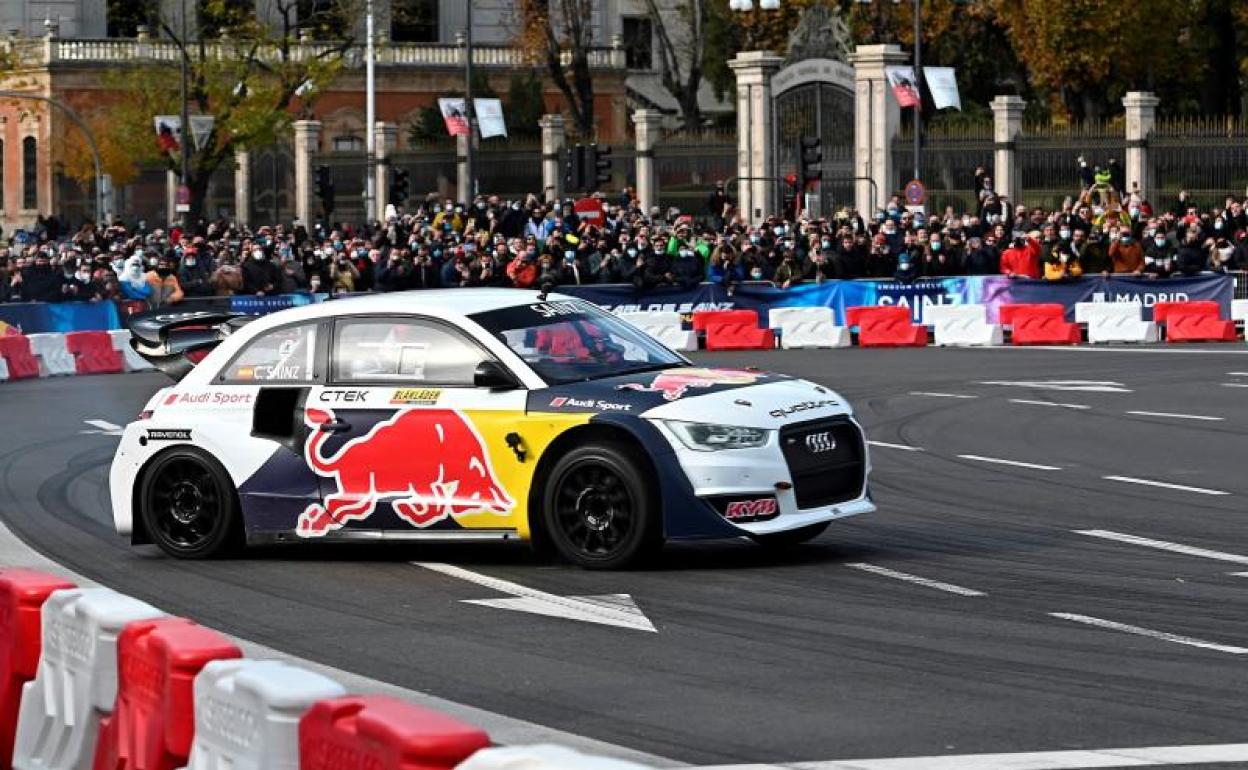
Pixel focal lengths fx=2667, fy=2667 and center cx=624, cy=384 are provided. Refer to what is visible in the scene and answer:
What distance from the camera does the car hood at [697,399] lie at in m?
13.5

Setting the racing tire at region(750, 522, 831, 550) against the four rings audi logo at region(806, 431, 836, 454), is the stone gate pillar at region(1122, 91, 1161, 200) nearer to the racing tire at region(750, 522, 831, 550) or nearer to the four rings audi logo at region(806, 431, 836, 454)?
the racing tire at region(750, 522, 831, 550)

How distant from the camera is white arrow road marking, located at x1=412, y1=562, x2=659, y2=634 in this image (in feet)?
39.4

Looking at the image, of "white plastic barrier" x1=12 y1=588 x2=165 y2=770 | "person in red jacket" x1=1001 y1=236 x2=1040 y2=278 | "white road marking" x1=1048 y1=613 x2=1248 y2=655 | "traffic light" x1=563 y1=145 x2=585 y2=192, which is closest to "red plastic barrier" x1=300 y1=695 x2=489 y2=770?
"white plastic barrier" x1=12 y1=588 x2=165 y2=770

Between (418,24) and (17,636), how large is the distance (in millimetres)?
93971

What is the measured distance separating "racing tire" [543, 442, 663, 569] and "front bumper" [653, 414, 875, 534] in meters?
0.23

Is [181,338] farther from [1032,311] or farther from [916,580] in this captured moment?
[1032,311]

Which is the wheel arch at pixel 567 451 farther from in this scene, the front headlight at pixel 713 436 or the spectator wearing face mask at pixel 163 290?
the spectator wearing face mask at pixel 163 290

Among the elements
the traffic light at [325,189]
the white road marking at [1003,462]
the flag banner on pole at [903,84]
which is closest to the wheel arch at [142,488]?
the white road marking at [1003,462]

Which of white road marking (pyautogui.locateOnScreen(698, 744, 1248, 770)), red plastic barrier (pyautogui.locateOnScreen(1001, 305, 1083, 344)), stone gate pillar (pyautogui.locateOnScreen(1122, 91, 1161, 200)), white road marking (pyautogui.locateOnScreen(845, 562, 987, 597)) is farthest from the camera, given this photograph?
stone gate pillar (pyautogui.locateOnScreen(1122, 91, 1161, 200))

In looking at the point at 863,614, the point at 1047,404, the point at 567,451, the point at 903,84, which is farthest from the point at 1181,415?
the point at 903,84

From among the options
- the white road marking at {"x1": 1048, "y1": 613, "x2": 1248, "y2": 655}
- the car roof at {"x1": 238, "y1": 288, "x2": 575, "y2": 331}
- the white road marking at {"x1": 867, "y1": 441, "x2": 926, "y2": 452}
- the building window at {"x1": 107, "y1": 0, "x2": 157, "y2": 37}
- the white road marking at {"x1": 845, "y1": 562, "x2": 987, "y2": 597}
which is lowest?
the white road marking at {"x1": 1048, "y1": 613, "x2": 1248, "y2": 655}

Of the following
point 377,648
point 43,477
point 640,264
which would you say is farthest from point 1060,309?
point 377,648

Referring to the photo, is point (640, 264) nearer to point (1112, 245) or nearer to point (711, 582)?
point (1112, 245)

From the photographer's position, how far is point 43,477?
20.1m
